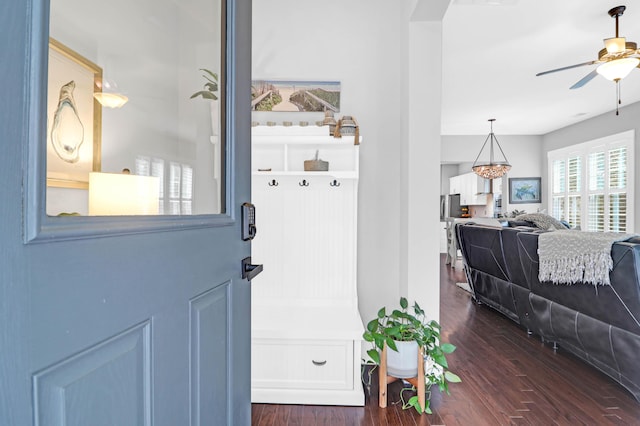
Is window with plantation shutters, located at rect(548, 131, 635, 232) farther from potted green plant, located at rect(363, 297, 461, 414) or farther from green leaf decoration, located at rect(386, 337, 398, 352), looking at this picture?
green leaf decoration, located at rect(386, 337, 398, 352)

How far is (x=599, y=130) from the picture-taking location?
6574 millimetres

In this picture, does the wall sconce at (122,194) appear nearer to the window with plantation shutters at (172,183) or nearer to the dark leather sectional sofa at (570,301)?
the window with plantation shutters at (172,183)

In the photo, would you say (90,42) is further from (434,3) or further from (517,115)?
(517,115)

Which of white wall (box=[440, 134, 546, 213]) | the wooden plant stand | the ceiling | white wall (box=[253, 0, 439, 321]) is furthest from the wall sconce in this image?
white wall (box=[440, 134, 546, 213])

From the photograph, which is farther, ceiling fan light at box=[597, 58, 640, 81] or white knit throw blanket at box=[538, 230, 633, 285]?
ceiling fan light at box=[597, 58, 640, 81]

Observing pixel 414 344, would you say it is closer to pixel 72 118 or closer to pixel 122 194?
pixel 122 194

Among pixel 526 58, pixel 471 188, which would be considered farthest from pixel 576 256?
pixel 471 188

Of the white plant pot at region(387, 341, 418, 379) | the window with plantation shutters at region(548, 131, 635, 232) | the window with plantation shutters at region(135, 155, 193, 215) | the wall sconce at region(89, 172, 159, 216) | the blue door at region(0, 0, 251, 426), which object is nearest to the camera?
the blue door at region(0, 0, 251, 426)

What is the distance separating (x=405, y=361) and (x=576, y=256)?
1.27 metres

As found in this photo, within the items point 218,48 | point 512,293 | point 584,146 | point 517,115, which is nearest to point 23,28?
point 218,48

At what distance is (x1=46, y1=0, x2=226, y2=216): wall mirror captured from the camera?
444 millimetres

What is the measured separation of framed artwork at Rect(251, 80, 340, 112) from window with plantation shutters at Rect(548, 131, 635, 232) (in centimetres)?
598

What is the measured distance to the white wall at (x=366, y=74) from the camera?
2.51 meters

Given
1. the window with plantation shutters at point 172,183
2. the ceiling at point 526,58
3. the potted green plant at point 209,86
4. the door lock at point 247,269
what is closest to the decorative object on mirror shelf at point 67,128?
the window with plantation shutters at point 172,183
